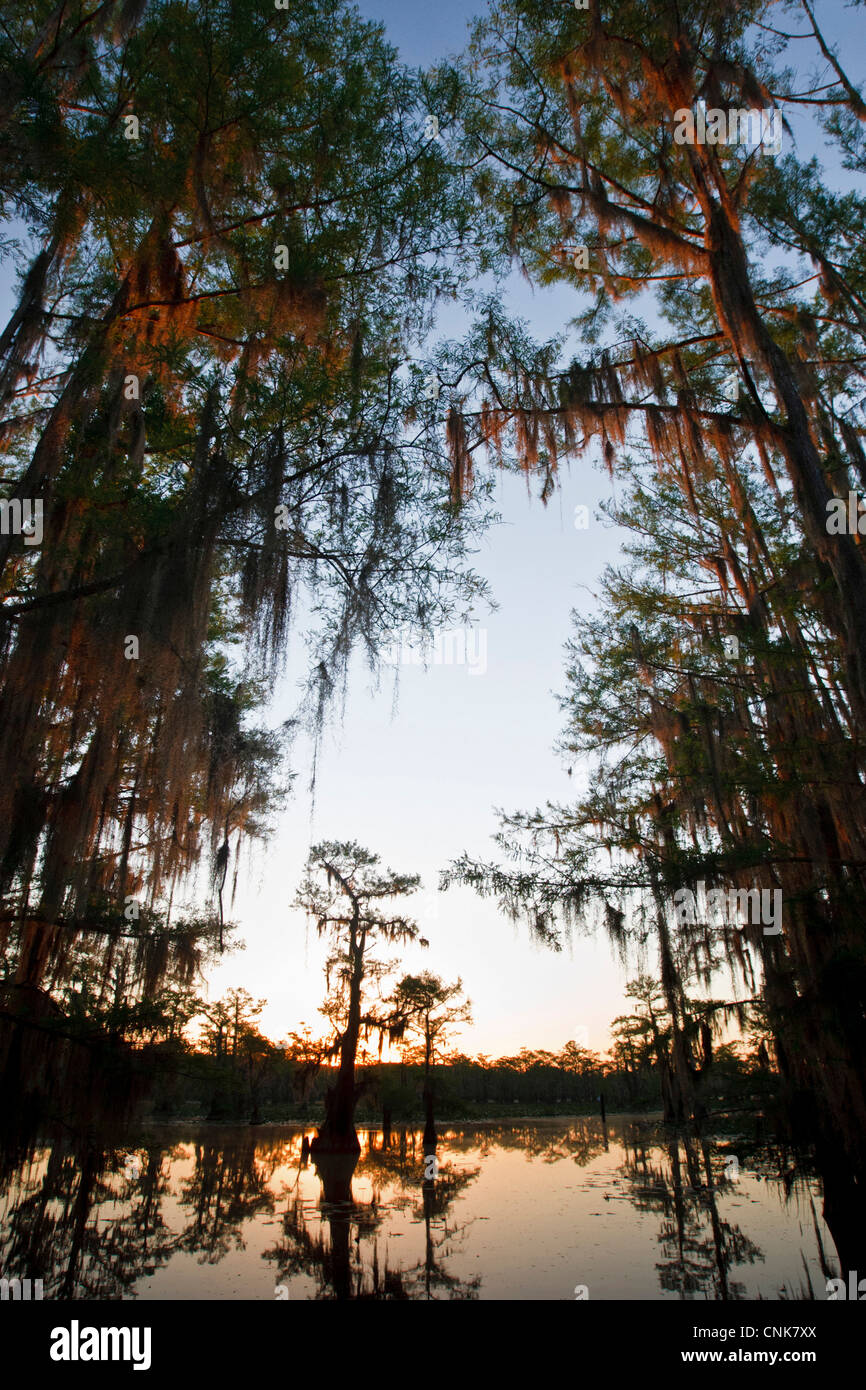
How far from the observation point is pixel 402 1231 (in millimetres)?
7879

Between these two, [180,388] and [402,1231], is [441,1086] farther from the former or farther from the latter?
[180,388]

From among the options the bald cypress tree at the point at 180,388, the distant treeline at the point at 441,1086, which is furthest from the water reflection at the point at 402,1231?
the bald cypress tree at the point at 180,388

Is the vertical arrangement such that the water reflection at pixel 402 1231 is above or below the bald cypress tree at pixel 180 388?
below

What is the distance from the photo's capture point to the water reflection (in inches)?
218

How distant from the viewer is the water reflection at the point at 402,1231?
18.2ft

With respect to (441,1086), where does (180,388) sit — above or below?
above

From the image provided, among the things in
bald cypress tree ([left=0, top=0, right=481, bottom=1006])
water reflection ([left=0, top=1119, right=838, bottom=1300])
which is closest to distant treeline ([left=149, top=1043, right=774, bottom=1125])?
water reflection ([left=0, top=1119, right=838, bottom=1300])

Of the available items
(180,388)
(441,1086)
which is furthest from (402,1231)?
(441,1086)

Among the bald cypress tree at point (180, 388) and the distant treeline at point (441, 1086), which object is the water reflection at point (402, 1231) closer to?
the distant treeline at point (441, 1086)

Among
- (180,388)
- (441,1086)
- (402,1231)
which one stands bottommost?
(441,1086)

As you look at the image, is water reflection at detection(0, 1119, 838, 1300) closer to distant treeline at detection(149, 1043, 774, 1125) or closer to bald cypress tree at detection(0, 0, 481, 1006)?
distant treeline at detection(149, 1043, 774, 1125)

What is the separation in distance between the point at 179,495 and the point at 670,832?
6.49 m
